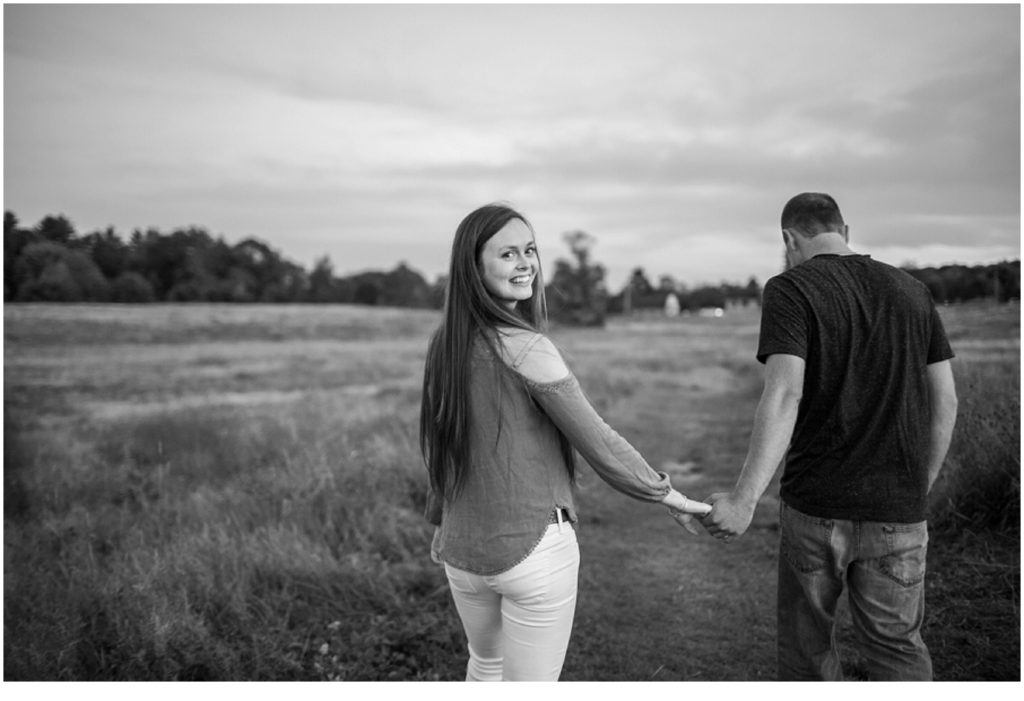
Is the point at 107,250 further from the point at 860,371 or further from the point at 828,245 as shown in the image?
the point at 860,371

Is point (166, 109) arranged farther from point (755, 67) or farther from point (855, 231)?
point (855, 231)

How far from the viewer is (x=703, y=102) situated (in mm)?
5648

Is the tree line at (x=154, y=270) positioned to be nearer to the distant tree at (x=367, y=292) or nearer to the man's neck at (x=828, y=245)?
the distant tree at (x=367, y=292)

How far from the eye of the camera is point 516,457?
75.9 inches

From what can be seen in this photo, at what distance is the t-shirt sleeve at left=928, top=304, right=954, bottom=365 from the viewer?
215cm

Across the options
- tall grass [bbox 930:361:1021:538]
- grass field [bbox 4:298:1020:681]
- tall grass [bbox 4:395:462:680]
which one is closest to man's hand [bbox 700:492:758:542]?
grass field [bbox 4:298:1020:681]

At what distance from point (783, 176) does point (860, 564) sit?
4.45m

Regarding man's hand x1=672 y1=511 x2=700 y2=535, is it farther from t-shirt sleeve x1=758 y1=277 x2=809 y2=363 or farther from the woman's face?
the woman's face

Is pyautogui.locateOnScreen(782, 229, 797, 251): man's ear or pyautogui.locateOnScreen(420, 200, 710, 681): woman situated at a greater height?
pyautogui.locateOnScreen(782, 229, 797, 251): man's ear

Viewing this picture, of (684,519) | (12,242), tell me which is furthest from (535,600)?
(12,242)

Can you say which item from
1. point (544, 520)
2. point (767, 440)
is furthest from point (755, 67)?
point (544, 520)

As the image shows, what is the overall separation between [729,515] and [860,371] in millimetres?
556

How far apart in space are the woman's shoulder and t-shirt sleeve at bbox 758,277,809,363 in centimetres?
60

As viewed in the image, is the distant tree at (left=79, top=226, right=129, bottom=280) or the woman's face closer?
the woman's face
